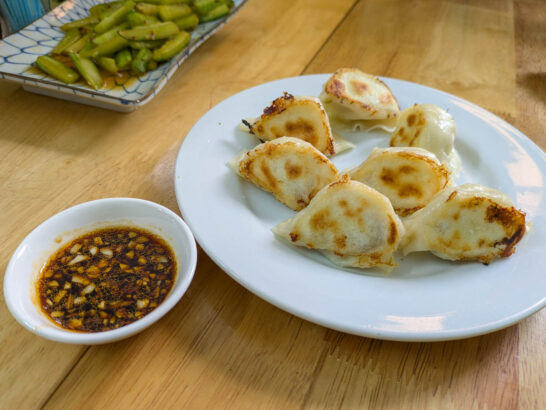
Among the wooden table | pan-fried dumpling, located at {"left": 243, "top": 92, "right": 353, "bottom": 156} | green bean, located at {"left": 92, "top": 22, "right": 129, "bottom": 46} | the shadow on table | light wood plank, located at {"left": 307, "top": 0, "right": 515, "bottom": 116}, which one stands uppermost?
green bean, located at {"left": 92, "top": 22, "right": 129, "bottom": 46}

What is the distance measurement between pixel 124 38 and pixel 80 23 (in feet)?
1.23

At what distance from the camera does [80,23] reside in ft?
8.71

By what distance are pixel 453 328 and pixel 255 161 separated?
2.85 ft

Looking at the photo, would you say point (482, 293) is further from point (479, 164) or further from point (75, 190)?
point (75, 190)

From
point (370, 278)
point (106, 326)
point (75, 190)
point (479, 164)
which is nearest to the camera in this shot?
point (106, 326)

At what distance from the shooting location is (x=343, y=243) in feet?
4.99

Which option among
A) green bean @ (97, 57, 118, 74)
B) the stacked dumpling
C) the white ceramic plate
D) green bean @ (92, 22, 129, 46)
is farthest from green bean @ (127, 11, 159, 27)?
the stacked dumpling

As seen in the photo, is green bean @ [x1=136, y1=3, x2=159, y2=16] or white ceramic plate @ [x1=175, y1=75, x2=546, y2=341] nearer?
white ceramic plate @ [x1=175, y1=75, x2=546, y2=341]

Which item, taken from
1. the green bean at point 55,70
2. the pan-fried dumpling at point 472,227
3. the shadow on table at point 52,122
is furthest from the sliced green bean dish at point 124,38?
the pan-fried dumpling at point 472,227

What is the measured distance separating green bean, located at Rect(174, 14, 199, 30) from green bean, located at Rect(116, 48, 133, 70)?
0.40m

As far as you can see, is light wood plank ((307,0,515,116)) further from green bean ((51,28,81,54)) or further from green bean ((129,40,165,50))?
green bean ((51,28,81,54))

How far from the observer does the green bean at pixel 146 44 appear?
250 cm

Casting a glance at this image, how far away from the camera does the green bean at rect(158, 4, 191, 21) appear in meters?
2.70

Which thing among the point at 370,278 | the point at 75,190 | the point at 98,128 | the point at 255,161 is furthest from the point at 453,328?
the point at 98,128
